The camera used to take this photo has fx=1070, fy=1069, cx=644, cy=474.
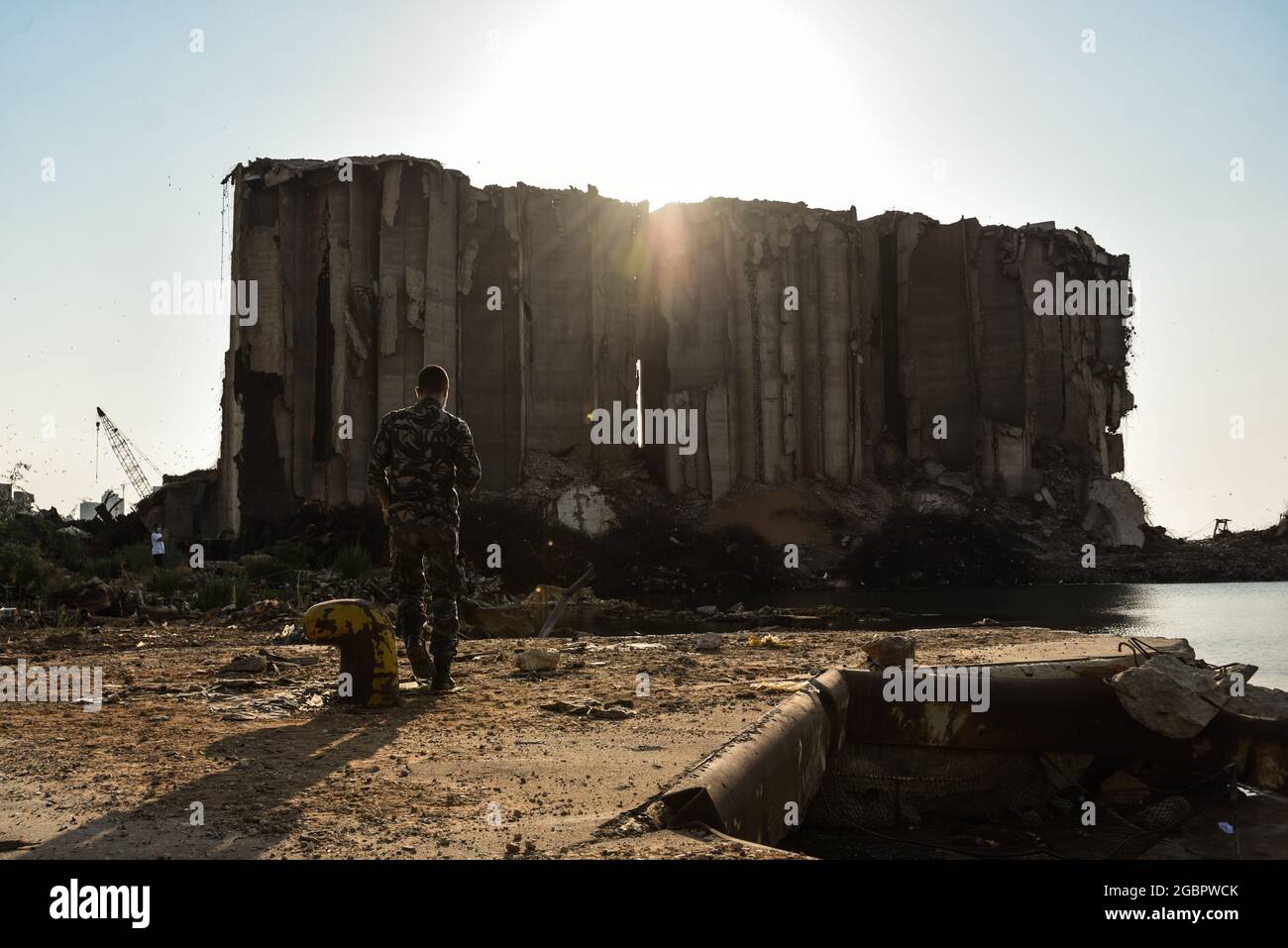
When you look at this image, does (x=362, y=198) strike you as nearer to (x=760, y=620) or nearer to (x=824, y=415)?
(x=824, y=415)

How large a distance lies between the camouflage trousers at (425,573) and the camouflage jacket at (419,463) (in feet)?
0.28

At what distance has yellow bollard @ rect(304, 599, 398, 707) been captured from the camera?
619 cm

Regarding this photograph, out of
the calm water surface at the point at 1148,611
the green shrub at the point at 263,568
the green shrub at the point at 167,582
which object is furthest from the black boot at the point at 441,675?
the green shrub at the point at 263,568

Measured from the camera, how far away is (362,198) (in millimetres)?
37938

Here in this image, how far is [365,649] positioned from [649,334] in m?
38.3

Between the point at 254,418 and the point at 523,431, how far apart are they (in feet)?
30.8

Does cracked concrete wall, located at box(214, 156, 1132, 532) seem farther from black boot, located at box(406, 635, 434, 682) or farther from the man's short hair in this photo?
the man's short hair

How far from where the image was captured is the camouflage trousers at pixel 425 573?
22.5 feet

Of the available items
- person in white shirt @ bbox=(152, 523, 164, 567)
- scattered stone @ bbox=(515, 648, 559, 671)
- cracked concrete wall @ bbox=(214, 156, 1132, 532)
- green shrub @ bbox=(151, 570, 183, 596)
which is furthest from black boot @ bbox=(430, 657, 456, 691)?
cracked concrete wall @ bbox=(214, 156, 1132, 532)

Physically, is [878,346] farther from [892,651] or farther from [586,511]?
[892,651]

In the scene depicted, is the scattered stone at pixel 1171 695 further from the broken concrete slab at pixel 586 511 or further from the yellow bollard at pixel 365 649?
the broken concrete slab at pixel 586 511

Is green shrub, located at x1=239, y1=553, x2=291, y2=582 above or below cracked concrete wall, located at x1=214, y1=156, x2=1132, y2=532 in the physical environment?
below

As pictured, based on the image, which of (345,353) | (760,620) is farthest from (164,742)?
(345,353)

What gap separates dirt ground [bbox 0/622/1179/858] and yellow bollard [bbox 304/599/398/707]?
14 centimetres
